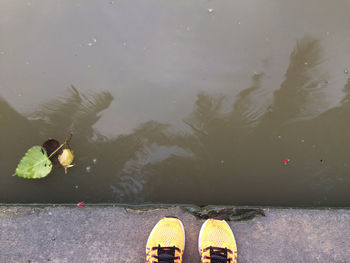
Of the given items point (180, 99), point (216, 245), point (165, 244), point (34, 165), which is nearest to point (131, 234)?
point (165, 244)

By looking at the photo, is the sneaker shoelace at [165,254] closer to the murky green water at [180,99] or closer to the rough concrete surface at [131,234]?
the rough concrete surface at [131,234]

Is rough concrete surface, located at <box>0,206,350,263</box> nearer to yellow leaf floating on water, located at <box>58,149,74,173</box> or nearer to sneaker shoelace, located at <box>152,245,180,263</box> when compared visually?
sneaker shoelace, located at <box>152,245,180,263</box>

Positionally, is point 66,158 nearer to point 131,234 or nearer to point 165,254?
point 131,234

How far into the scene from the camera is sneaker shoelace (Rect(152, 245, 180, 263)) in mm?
1774

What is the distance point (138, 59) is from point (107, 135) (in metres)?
0.54

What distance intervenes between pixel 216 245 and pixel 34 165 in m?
1.21

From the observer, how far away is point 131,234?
1.82m

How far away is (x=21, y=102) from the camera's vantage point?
1.93 m

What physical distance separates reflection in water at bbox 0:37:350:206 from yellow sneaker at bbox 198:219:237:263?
0.63 ft

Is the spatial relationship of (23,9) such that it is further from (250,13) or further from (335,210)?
(335,210)

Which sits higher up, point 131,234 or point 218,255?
point 131,234

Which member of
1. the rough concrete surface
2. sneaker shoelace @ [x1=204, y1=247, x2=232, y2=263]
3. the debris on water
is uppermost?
the debris on water

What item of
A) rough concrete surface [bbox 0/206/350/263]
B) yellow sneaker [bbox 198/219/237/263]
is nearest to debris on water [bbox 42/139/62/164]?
rough concrete surface [bbox 0/206/350/263]

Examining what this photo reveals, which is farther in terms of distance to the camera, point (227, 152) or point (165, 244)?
point (227, 152)
